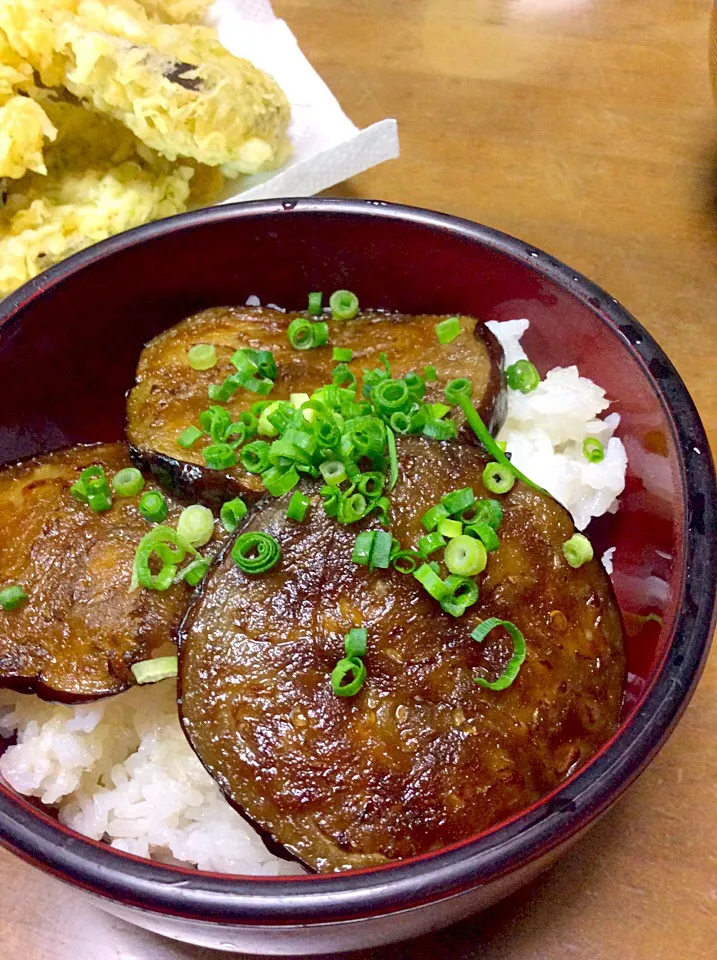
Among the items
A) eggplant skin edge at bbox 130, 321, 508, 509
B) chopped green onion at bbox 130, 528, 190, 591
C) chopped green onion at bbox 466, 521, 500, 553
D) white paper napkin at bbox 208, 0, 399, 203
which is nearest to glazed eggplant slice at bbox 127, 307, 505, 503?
eggplant skin edge at bbox 130, 321, 508, 509

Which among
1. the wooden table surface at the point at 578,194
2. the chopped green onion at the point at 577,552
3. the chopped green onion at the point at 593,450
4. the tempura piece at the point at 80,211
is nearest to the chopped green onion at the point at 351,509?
the chopped green onion at the point at 577,552

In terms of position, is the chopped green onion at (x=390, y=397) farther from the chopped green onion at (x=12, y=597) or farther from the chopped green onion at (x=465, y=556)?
the chopped green onion at (x=12, y=597)

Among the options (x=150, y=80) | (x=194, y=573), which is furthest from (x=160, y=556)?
(x=150, y=80)

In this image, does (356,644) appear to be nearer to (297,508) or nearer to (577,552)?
(297,508)

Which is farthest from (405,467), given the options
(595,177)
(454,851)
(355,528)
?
(595,177)

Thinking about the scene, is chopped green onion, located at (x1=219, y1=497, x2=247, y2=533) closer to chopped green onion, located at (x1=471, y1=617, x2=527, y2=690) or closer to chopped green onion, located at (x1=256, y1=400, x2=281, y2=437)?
chopped green onion, located at (x1=256, y1=400, x2=281, y2=437)

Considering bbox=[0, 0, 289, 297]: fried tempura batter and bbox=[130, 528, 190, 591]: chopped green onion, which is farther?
bbox=[0, 0, 289, 297]: fried tempura batter

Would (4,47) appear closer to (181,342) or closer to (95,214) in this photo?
(95,214)
